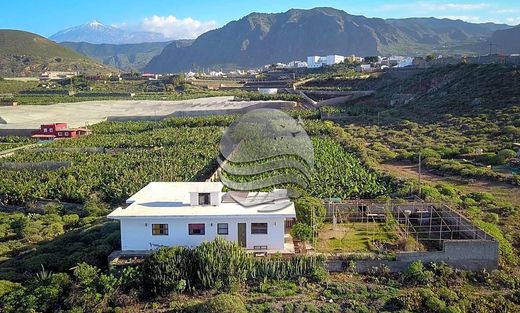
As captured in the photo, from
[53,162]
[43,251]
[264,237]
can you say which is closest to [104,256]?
[43,251]

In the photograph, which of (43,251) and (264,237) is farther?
(43,251)

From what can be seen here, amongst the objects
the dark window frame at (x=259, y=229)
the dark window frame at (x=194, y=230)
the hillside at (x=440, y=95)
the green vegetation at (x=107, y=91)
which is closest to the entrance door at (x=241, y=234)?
the dark window frame at (x=259, y=229)

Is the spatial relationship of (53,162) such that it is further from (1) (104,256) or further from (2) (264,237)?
(2) (264,237)

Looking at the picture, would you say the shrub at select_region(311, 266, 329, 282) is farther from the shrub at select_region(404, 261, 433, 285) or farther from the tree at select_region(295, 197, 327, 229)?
the tree at select_region(295, 197, 327, 229)

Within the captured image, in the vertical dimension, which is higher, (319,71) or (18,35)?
(18,35)

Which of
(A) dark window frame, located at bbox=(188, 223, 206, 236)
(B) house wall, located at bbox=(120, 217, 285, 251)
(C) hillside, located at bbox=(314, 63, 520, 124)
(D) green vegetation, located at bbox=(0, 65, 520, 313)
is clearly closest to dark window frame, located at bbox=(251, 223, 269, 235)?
(B) house wall, located at bbox=(120, 217, 285, 251)

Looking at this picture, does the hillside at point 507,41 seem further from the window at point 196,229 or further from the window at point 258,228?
the window at point 196,229
